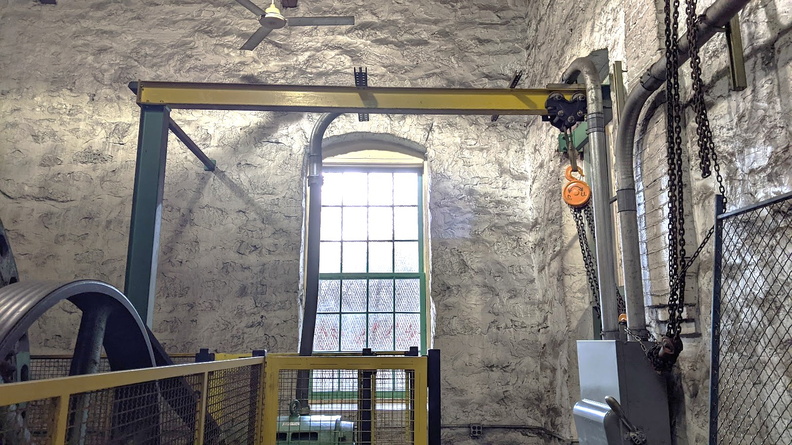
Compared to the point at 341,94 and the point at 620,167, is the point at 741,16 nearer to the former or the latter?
the point at 620,167

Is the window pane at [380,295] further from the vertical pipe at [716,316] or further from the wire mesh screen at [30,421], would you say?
the wire mesh screen at [30,421]

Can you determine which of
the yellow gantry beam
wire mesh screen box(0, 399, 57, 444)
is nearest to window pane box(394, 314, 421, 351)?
the yellow gantry beam

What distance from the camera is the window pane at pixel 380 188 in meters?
5.74

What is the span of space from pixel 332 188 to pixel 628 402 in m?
3.65

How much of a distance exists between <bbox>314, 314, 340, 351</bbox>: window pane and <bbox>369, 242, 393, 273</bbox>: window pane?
2.02 feet

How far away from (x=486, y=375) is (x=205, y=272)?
2578 mm

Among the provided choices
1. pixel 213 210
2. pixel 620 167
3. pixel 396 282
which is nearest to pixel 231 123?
pixel 213 210

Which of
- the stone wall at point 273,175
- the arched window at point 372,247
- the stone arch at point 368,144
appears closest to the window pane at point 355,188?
the arched window at point 372,247

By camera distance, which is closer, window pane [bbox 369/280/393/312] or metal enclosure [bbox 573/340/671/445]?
metal enclosure [bbox 573/340/671/445]

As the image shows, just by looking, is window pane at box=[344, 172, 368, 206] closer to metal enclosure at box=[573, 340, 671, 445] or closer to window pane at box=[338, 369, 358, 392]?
window pane at box=[338, 369, 358, 392]

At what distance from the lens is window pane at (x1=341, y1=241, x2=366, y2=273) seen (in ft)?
18.3

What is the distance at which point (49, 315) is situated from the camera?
198 inches

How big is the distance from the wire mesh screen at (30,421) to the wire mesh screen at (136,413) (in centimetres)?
9

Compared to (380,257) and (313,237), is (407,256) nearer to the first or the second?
(380,257)
